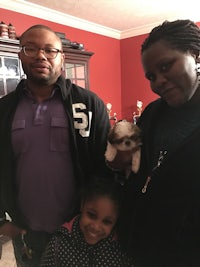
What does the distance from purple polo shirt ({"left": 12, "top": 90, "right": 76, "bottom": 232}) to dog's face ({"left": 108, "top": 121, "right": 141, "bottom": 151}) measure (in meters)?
0.22

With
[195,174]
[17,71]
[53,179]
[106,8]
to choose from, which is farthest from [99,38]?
[195,174]

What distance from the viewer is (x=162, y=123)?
2.72ft

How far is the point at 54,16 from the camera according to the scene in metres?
3.55

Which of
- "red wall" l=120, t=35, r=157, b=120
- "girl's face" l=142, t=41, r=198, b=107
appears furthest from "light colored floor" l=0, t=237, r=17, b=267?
"red wall" l=120, t=35, r=157, b=120

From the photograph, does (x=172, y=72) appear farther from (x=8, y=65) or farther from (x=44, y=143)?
(x=8, y=65)

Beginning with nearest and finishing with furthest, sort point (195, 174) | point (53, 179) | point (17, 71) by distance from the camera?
point (195, 174)
point (53, 179)
point (17, 71)

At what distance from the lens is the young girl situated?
928mm

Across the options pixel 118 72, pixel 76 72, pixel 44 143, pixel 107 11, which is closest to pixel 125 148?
pixel 44 143

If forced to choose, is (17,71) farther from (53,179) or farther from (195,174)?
(195,174)

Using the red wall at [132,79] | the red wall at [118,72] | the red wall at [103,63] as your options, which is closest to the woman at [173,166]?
the red wall at [103,63]

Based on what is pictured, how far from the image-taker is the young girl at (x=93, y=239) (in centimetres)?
93

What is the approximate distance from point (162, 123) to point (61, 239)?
0.56m

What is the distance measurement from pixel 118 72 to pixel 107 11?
1.42 meters

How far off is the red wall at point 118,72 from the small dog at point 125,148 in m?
3.38
